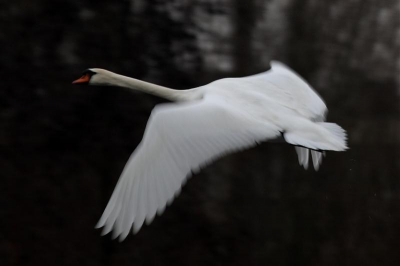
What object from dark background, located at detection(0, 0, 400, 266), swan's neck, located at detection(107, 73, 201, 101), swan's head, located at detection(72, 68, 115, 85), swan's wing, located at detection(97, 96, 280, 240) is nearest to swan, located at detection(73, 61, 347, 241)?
swan's wing, located at detection(97, 96, 280, 240)

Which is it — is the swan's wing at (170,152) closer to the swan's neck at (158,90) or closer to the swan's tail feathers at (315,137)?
the swan's tail feathers at (315,137)

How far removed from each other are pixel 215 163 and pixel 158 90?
256 centimetres

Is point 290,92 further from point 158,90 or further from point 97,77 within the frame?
point 97,77


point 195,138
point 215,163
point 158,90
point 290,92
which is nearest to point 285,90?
point 290,92

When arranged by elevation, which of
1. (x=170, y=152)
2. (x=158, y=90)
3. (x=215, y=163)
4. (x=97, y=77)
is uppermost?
(x=170, y=152)

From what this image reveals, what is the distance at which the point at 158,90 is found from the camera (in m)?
4.72

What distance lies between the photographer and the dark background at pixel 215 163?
6570mm

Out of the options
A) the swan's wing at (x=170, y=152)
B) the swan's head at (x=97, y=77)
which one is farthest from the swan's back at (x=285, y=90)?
the swan's head at (x=97, y=77)

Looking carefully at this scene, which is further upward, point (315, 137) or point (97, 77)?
point (315, 137)

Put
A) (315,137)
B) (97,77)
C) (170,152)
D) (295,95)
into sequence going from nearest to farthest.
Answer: (170,152), (315,137), (295,95), (97,77)

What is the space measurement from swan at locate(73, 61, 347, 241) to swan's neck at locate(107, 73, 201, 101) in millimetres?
111

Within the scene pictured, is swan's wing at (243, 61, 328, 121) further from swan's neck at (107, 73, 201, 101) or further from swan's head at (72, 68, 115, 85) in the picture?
swan's head at (72, 68, 115, 85)

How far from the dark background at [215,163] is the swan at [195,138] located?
7.95ft

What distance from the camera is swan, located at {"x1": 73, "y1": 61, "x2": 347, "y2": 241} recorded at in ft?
11.3
